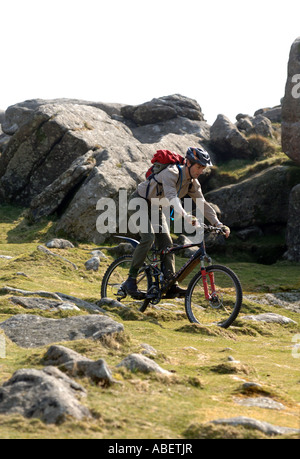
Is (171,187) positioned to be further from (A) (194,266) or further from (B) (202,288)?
(B) (202,288)

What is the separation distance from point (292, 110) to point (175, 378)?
22.6 meters

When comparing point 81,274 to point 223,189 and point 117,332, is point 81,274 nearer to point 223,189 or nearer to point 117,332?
point 117,332

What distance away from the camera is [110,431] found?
4.37 metres

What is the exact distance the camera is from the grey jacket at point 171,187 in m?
10.5

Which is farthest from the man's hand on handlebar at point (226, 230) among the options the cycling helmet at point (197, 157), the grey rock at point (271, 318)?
the grey rock at point (271, 318)

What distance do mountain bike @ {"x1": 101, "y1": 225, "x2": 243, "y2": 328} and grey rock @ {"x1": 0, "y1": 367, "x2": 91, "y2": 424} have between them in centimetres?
571

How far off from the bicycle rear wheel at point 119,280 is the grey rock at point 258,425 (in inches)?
279

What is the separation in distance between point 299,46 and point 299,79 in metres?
1.89

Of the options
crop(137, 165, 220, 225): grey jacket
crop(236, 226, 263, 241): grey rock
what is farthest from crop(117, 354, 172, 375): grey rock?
crop(236, 226, 263, 241): grey rock

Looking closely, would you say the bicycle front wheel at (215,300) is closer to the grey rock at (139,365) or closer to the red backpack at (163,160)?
the red backpack at (163,160)

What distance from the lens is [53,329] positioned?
300 inches

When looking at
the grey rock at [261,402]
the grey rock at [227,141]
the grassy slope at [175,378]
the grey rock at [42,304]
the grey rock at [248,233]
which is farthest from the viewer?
the grey rock at [227,141]

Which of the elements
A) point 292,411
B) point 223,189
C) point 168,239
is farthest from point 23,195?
point 292,411

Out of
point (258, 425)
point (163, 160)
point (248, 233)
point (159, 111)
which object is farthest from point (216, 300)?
point (159, 111)
